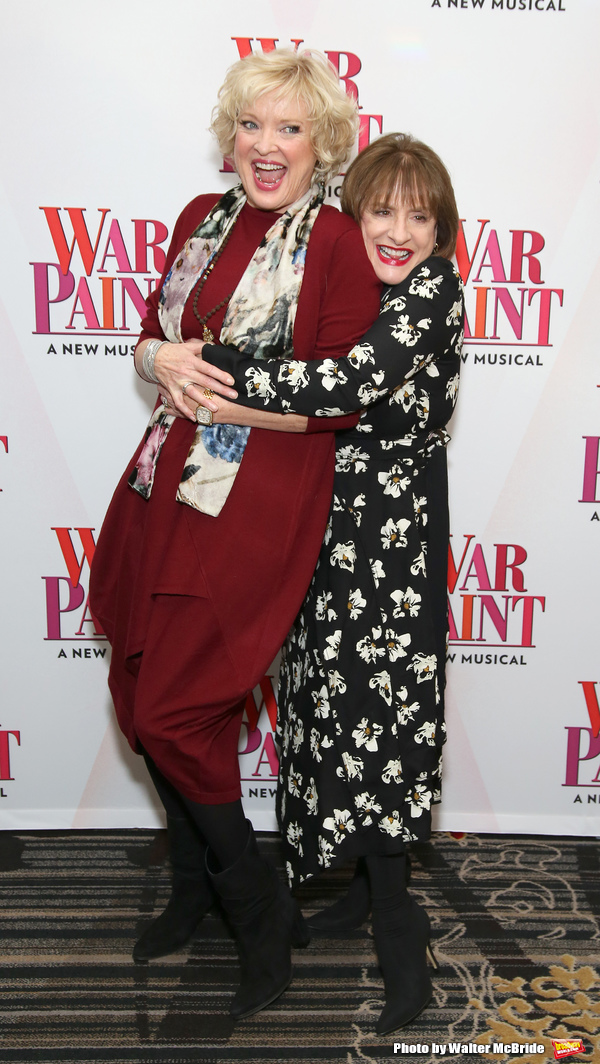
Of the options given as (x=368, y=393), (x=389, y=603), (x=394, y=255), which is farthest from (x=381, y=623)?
(x=394, y=255)

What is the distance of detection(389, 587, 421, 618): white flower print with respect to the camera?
1716 millimetres

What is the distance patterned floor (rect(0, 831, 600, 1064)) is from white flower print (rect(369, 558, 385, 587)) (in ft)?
2.92

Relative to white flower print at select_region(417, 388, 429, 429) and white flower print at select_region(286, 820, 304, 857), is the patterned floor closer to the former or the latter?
white flower print at select_region(286, 820, 304, 857)

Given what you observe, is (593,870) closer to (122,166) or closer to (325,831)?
(325,831)

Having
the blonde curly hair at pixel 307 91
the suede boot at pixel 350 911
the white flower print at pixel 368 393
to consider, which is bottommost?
the suede boot at pixel 350 911

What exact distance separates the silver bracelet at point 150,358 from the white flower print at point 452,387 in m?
0.57

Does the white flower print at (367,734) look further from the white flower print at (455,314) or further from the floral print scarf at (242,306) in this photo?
the white flower print at (455,314)

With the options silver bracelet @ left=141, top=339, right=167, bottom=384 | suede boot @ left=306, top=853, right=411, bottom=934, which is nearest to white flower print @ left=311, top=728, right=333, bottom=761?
suede boot @ left=306, top=853, right=411, bottom=934

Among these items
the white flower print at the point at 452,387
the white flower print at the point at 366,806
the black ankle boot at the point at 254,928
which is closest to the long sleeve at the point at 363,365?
the white flower print at the point at 452,387

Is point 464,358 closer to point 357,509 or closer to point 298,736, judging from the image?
point 357,509

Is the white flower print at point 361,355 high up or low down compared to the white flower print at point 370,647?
up

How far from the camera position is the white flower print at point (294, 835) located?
1.82 meters

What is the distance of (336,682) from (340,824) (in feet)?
0.95

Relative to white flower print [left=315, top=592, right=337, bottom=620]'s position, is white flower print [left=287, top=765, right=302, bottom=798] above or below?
below
